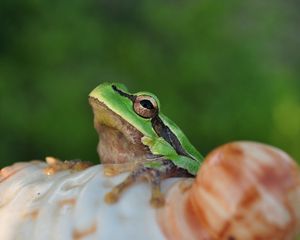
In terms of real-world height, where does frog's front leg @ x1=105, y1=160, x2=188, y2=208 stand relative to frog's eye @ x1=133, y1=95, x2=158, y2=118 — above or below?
below

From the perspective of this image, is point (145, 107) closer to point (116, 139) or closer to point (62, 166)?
point (116, 139)

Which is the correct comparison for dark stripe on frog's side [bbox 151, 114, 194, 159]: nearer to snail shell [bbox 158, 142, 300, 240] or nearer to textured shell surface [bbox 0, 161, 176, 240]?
textured shell surface [bbox 0, 161, 176, 240]

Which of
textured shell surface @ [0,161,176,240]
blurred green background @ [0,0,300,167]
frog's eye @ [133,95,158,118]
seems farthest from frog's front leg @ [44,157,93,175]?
blurred green background @ [0,0,300,167]

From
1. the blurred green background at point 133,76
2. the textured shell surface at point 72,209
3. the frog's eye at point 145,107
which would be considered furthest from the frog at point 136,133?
the blurred green background at point 133,76

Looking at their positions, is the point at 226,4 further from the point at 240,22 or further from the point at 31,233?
the point at 31,233

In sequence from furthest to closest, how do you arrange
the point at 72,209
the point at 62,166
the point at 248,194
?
the point at 62,166
the point at 72,209
the point at 248,194

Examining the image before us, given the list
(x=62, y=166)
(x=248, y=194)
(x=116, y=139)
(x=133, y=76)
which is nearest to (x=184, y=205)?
(x=248, y=194)

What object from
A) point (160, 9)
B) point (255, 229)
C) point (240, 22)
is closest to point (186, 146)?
point (255, 229)

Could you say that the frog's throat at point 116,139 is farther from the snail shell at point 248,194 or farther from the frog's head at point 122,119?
the snail shell at point 248,194
